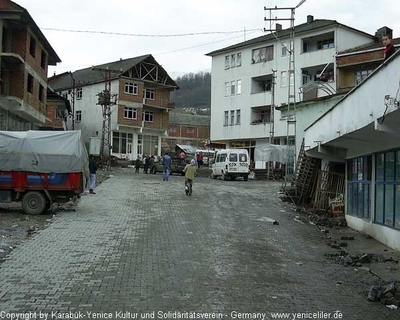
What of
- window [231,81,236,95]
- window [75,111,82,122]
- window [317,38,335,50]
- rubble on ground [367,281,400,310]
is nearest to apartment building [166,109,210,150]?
window [75,111,82,122]

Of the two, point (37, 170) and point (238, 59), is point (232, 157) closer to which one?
point (37, 170)

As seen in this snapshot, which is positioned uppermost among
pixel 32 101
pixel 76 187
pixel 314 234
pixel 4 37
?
pixel 4 37

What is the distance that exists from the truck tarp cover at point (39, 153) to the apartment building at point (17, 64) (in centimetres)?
1515

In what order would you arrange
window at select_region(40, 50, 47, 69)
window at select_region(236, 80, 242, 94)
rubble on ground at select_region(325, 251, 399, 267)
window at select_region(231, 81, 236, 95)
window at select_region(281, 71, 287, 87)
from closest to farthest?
rubble on ground at select_region(325, 251, 399, 267) < window at select_region(40, 50, 47, 69) < window at select_region(281, 71, 287, 87) < window at select_region(236, 80, 242, 94) < window at select_region(231, 81, 236, 95)

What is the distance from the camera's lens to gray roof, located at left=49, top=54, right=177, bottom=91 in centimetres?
5628

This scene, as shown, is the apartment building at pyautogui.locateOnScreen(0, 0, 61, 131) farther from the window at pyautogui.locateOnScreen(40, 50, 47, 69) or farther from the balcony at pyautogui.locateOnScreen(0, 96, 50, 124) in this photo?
the window at pyautogui.locateOnScreen(40, 50, 47, 69)

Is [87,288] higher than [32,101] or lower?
lower

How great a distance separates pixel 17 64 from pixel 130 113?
82.5 ft

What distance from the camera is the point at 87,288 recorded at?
7.12 metres

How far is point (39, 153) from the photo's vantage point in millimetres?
15508

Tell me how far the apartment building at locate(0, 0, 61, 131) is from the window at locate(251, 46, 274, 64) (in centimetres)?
2516

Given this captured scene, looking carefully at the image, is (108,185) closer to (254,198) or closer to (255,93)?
(254,198)

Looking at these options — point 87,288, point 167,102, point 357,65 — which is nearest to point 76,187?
point 87,288

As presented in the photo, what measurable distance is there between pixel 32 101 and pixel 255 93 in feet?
84.4
